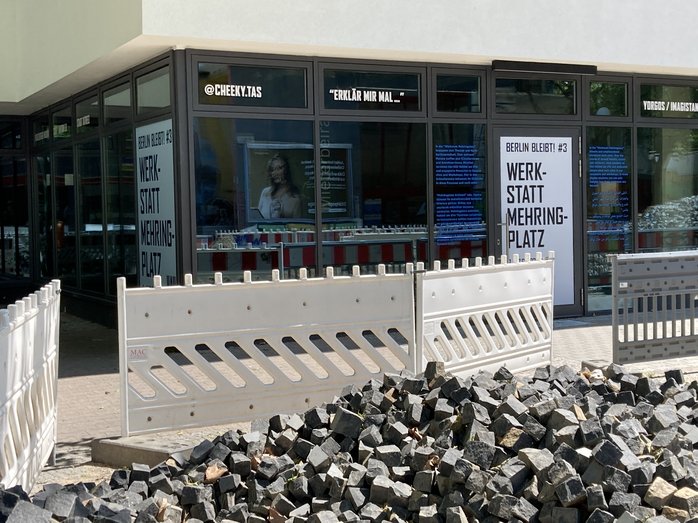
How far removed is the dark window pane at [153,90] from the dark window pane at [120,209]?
63cm

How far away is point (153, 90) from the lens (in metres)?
11.8

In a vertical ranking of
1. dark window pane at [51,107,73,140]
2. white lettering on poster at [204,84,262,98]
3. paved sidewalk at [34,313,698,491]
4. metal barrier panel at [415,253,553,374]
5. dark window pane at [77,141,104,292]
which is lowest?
paved sidewalk at [34,313,698,491]

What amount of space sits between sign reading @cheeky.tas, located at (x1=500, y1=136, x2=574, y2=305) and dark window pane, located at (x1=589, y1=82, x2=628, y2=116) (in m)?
0.68

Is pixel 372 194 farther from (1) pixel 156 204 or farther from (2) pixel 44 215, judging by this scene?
(2) pixel 44 215

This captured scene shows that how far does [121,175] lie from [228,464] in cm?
850

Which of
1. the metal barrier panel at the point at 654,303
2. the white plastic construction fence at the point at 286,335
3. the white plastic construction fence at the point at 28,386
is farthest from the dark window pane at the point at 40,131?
the metal barrier panel at the point at 654,303

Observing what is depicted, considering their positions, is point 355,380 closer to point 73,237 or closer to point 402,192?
point 402,192

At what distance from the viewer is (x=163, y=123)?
454 inches

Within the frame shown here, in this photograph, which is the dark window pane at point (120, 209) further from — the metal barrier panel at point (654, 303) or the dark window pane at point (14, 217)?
the metal barrier panel at point (654, 303)

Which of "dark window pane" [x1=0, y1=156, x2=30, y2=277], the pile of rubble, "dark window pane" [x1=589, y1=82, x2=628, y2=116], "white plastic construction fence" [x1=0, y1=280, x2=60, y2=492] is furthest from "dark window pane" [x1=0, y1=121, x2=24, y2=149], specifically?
the pile of rubble

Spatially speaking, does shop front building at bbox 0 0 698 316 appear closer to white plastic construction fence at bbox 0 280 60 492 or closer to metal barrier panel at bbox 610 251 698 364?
metal barrier panel at bbox 610 251 698 364

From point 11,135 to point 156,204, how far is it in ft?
27.2

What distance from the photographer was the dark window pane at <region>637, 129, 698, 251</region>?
14273mm

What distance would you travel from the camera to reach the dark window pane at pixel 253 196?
444 inches
